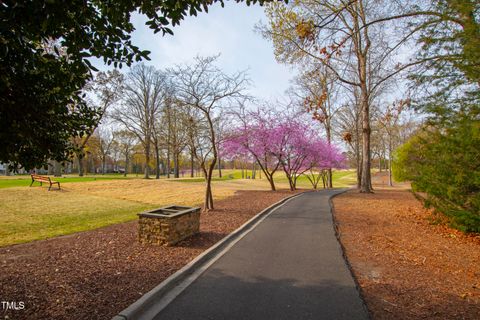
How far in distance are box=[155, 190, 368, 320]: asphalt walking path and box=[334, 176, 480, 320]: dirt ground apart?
13.6 inches

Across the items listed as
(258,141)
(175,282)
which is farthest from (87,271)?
(258,141)

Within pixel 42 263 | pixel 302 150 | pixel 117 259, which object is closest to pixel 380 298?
pixel 117 259

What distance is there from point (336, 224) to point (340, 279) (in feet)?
15.7

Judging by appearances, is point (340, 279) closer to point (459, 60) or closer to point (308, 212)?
point (459, 60)

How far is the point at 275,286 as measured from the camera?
4.35 m

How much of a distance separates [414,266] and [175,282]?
452 cm

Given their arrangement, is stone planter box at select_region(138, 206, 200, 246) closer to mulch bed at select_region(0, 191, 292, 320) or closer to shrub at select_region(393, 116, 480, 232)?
mulch bed at select_region(0, 191, 292, 320)

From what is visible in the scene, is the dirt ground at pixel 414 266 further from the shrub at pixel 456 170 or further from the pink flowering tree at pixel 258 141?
the pink flowering tree at pixel 258 141

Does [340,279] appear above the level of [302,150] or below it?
below

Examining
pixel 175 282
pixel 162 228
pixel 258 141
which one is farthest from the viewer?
pixel 258 141

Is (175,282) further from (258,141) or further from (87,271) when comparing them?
(258,141)

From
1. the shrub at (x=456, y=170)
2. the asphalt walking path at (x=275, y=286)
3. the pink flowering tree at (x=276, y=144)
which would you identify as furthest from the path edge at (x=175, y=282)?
the pink flowering tree at (x=276, y=144)

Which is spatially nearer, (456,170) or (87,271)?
(87,271)

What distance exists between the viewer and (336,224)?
9.16m
